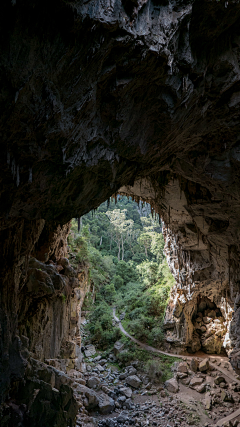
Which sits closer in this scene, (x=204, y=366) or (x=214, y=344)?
(x=204, y=366)

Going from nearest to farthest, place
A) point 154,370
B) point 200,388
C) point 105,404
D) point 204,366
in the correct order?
point 105,404 < point 200,388 < point 154,370 < point 204,366

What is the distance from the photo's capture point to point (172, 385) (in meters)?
12.9

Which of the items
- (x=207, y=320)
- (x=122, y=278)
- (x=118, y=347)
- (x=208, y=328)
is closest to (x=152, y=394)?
(x=118, y=347)

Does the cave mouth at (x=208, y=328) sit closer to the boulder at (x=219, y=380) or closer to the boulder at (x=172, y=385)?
Answer: the boulder at (x=219, y=380)

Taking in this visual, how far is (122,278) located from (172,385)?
49.8ft

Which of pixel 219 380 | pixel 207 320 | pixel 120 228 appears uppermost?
pixel 120 228

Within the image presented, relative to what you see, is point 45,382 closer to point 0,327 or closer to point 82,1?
point 0,327

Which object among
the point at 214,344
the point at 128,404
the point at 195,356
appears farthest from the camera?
the point at 214,344

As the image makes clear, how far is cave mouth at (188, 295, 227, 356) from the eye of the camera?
1644 cm

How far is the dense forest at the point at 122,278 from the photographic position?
1742cm

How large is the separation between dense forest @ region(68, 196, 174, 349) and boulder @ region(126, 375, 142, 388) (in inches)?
145

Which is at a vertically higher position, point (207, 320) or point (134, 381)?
point (207, 320)

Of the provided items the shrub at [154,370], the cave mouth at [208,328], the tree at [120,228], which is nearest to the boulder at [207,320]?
the cave mouth at [208,328]

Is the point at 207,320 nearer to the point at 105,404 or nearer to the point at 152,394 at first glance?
the point at 152,394
